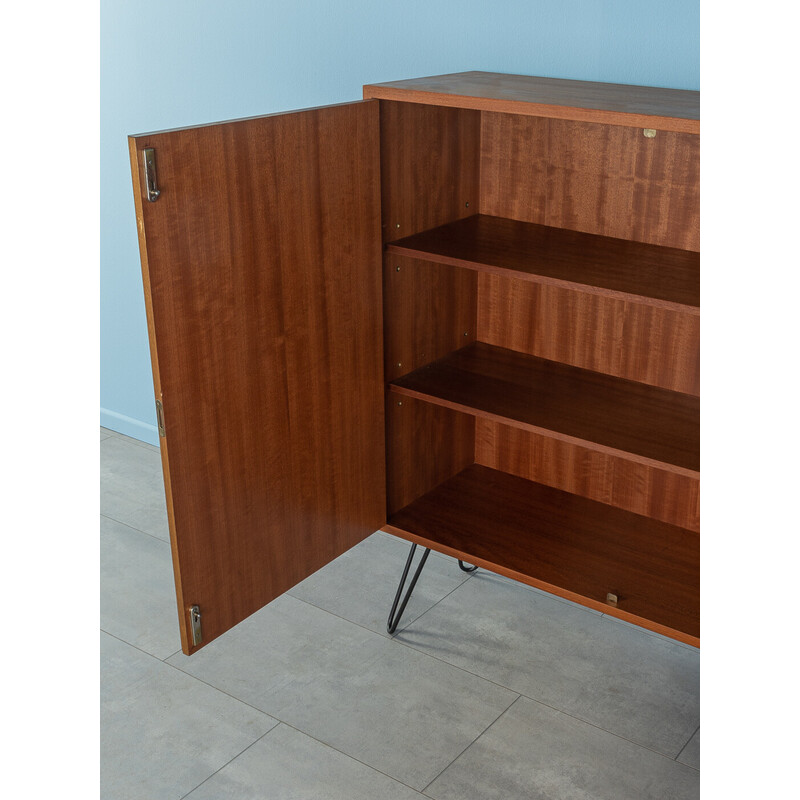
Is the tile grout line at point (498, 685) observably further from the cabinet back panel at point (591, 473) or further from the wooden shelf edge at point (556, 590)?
the cabinet back panel at point (591, 473)

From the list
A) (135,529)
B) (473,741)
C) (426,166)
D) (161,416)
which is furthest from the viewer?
(135,529)

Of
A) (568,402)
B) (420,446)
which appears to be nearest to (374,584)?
(420,446)

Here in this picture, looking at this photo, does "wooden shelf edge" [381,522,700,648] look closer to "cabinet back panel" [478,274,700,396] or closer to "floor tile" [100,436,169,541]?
"cabinet back panel" [478,274,700,396]

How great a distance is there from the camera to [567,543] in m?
A: 2.20

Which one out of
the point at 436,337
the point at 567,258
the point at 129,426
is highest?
the point at 567,258

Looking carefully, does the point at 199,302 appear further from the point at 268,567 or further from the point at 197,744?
the point at 197,744

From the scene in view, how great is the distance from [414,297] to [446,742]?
3.43 ft

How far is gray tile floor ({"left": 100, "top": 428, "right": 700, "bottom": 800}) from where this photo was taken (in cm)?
208

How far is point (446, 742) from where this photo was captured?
2184 millimetres

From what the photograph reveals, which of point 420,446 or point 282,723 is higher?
point 420,446

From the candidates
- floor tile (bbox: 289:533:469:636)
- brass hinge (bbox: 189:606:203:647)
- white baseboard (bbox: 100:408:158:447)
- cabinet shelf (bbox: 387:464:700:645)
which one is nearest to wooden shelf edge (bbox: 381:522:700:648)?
cabinet shelf (bbox: 387:464:700:645)

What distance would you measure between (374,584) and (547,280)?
1.30 meters

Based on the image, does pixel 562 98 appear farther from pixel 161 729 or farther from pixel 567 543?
pixel 161 729

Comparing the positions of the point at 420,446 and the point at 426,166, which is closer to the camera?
the point at 426,166
